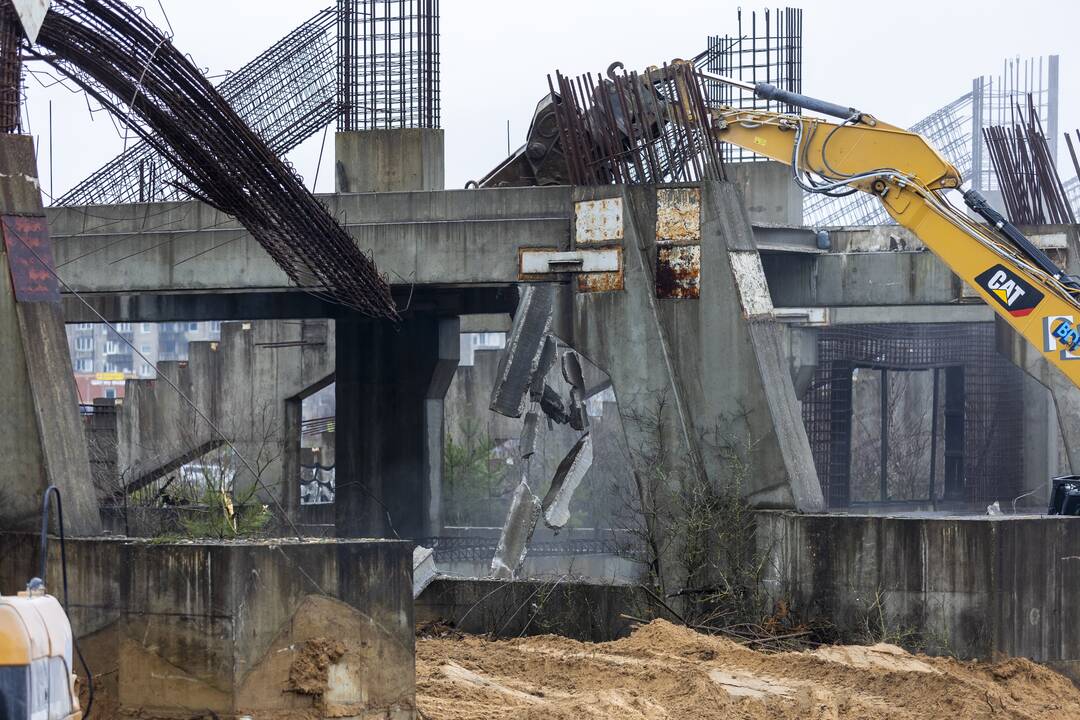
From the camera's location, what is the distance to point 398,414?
2997cm

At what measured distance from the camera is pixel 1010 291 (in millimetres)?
19281

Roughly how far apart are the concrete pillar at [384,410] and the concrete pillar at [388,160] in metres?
5.55

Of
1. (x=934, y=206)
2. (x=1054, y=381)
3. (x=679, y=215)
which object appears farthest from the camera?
(x=1054, y=381)

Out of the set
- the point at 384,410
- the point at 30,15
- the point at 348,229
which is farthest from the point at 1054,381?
the point at 30,15

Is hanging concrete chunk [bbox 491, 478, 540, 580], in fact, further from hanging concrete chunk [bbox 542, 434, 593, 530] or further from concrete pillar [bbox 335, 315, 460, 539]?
concrete pillar [bbox 335, 315, 460, 539]

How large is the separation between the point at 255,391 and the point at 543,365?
1535 cm

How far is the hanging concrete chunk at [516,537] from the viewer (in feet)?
76.7

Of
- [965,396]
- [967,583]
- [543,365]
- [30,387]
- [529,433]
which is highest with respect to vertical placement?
[543,365]

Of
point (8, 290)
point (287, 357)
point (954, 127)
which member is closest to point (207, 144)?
point (8, 290)

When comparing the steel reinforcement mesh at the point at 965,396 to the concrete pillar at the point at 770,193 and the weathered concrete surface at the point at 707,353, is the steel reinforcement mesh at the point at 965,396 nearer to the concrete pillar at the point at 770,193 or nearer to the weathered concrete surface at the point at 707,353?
the concrete pillar at the point at 770,193

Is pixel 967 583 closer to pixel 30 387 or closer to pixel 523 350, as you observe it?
pixel 523 350

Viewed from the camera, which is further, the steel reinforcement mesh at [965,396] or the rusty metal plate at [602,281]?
the steel reinforcement mesh at [965,396]

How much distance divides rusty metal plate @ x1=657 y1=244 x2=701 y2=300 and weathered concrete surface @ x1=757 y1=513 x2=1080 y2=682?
3.53 m

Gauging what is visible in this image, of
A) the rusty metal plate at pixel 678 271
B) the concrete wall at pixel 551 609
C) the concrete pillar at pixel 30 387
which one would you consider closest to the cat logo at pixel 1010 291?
the rusty metal plate at pixel 678 271
